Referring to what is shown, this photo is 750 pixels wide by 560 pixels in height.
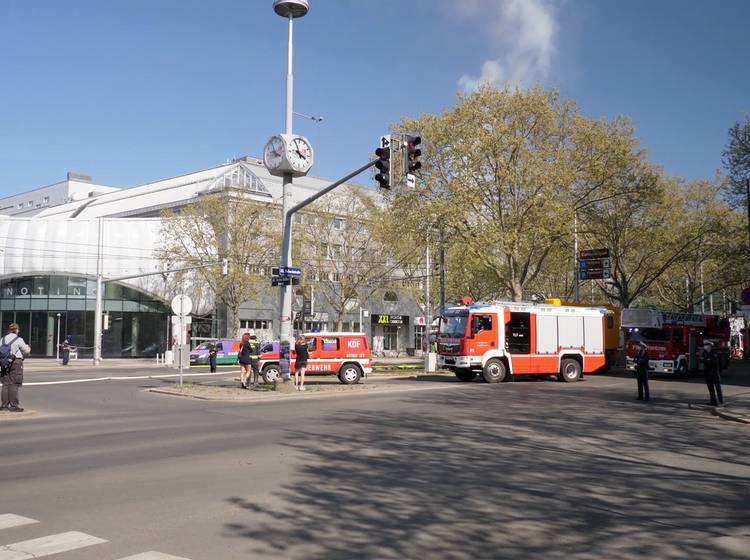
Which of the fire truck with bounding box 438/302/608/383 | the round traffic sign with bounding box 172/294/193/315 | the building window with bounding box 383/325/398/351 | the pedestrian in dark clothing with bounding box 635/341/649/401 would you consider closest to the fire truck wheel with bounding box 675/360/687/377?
the fire truck with bounding box 438/302/608/383

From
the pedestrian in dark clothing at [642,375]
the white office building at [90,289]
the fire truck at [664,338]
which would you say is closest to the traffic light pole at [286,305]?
the pedestrian in dark clothing at [642,375]

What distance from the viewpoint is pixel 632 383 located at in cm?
2798

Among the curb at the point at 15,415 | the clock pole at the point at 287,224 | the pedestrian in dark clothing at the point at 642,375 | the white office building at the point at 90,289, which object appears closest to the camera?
the curb at the point at 15,415

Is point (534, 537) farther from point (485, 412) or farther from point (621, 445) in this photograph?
point (485, 412)

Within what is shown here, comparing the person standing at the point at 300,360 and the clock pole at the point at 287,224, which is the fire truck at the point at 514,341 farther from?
the clock pole at the point at 287,224

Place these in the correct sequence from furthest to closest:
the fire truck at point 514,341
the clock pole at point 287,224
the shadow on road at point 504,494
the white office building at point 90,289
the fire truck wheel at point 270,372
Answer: the white office building at point 90,289 < the fire truck at point 514,341 < the fire truck wheel at point 270,372 < the clock pole at point 287,224 < the shadow on road at point 504,494

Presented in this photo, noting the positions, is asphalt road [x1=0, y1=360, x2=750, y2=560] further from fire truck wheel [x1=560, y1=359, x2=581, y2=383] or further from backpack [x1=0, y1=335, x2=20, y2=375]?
fire truck wheel [x1=560, y1=359, x2=581, y2=383]

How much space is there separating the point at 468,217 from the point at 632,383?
11.4 meters

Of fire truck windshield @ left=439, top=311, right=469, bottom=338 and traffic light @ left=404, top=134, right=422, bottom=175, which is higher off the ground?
traffic light @ left=404, top=134, right=422, bottom=175

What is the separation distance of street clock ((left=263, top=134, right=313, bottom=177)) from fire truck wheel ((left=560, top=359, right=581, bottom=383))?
14.3m

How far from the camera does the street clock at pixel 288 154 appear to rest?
21172 mm

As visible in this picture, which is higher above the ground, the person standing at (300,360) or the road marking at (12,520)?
the person standing at (300,360)

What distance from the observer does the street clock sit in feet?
69.5

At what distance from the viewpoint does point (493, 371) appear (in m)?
27.6
